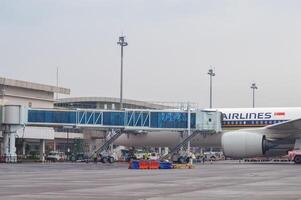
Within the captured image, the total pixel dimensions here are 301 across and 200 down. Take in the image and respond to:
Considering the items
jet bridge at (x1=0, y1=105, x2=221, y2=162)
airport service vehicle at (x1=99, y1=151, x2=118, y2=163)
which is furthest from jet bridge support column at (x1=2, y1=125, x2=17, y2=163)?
airport service vehicle at (x1=99, y1=151, x2=118, y2=163)

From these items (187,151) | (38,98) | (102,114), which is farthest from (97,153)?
(38,98)

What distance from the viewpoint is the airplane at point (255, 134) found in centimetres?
5272

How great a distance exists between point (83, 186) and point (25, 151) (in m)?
62.1

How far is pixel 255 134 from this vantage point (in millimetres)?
53125

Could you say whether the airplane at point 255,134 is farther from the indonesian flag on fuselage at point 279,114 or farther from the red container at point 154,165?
the red container at point 154,165

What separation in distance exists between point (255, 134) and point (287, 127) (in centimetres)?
262

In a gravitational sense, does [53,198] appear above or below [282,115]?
below

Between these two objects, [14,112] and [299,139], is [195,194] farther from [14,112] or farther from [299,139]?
[14,112]

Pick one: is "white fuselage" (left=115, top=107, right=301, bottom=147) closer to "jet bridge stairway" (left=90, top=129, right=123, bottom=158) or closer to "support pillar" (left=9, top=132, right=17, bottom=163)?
→ "jet bridge stairway" (left=90, top=129, right=123, bottom=158)

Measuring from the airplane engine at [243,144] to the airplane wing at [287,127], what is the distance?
3.44 feet

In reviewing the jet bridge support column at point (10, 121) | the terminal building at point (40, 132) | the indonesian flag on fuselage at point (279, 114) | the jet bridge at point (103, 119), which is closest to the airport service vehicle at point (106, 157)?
the jet bridge at point (103, 119)

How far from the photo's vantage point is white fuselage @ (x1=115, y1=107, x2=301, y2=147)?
55.1 m

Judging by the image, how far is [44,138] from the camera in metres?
79.0

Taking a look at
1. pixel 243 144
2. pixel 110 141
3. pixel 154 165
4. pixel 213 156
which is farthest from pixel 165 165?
pixel 213 156
